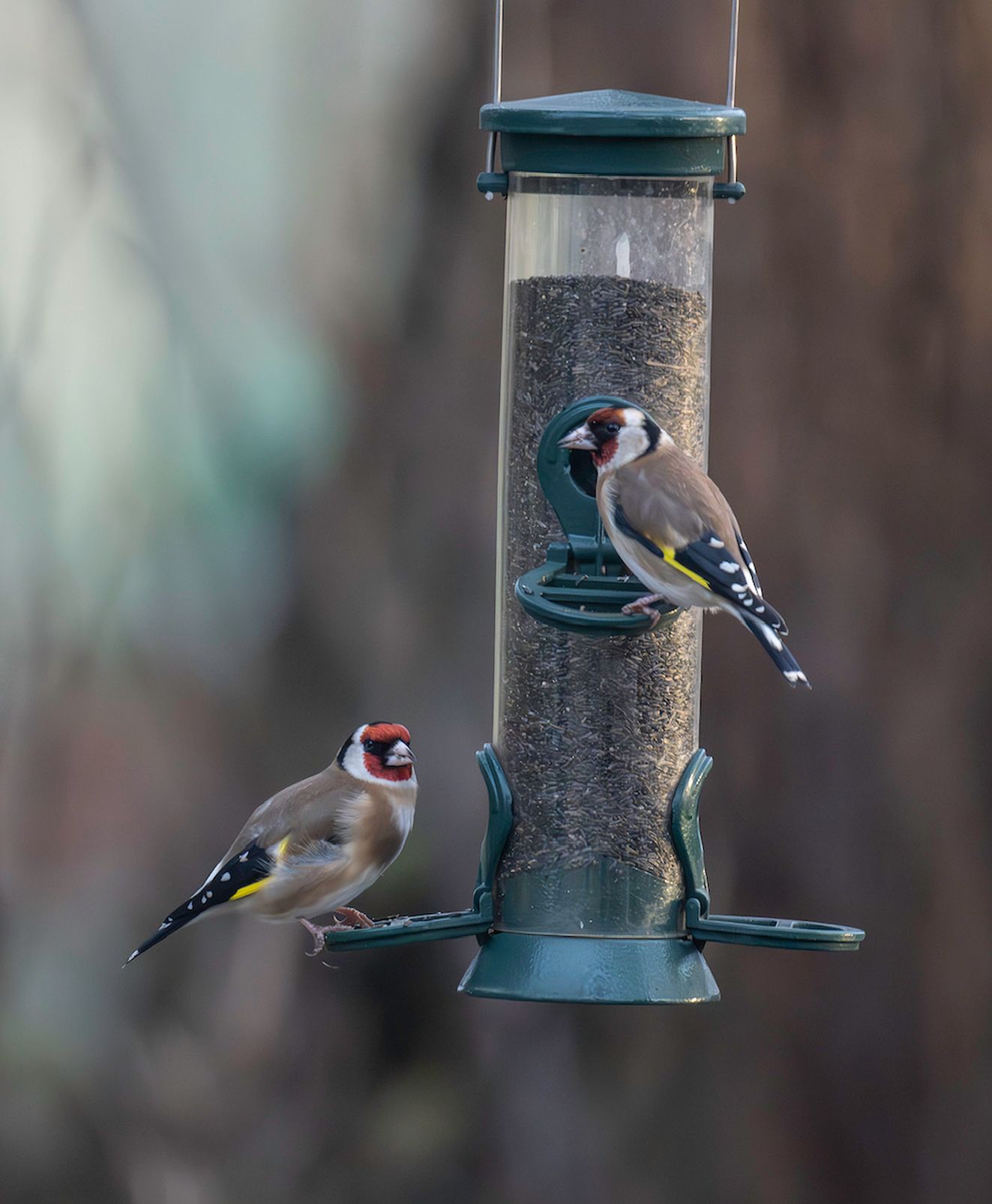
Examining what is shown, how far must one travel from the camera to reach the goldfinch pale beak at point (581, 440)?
640cm

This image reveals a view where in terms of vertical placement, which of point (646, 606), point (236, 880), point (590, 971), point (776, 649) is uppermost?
point (646, 606)

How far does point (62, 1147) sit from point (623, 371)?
4.95m

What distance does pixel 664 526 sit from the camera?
20.6 ft

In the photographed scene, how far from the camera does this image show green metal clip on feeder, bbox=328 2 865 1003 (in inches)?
252

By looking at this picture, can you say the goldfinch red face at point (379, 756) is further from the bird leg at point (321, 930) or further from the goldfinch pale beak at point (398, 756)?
the bird leg at point (321, 930)

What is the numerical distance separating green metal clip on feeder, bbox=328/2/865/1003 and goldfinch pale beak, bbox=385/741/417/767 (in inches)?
10.9

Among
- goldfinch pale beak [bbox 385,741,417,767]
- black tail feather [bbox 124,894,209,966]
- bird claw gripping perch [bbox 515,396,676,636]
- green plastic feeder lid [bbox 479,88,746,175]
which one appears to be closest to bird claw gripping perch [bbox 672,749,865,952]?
bird claw gripping perch [bbox 515,396,676,636]

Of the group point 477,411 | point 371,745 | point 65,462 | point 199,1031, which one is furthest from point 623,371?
point 199,1031

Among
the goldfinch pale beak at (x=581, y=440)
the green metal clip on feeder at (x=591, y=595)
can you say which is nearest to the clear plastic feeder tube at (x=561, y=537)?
the green metal clip on feeder at (x=591, y=595)

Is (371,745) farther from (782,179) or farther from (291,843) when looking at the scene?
(782,179)

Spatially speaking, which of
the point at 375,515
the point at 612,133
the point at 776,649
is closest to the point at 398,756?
the point at 776,649

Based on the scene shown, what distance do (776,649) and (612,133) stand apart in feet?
4.67

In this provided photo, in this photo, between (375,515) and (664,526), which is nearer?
(664,526)

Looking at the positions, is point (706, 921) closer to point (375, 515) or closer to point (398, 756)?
point (398, 756)
